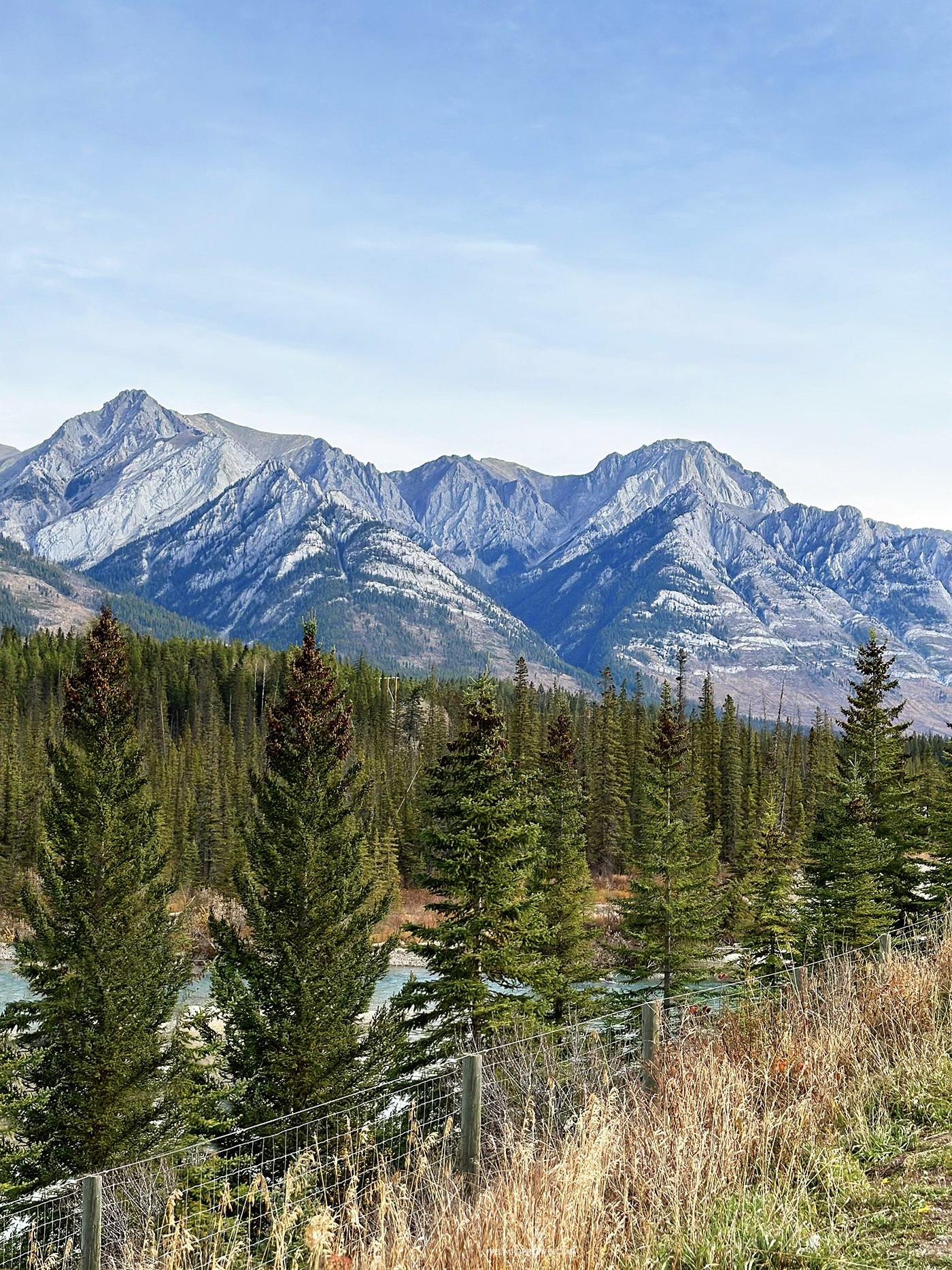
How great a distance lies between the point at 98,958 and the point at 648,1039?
19.5 m

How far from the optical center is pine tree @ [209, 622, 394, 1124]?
909 inches

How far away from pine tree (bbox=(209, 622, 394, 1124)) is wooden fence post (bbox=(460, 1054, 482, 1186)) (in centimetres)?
1440

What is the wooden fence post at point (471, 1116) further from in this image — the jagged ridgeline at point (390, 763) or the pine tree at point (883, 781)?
the jagged ridgeline at point (390, 763)

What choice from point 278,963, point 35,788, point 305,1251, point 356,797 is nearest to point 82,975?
point 278,963

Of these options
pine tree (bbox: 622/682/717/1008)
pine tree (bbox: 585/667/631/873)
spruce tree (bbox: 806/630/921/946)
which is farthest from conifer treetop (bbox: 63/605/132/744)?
pine tree (bbox: 585/667/631/873)

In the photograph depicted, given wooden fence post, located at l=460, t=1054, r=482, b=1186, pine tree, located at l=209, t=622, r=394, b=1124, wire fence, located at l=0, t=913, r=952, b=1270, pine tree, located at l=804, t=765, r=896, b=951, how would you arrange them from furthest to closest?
pine tree, located at l=804, t=765, r=896, b=951, pine tree, located at l=209, t=622, r=394, b=1124, wooden fence post, located at l=460, t=1054, r=482, b=1186, wire fence, located at l=0, t=913, r=952, b=1270

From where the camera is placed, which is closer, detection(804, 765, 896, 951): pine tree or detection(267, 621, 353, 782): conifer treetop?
detection(267, 621, 353, 782): conifer treetop

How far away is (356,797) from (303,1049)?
22.3ft

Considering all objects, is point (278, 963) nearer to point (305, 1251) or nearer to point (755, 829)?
point (305, 1251)

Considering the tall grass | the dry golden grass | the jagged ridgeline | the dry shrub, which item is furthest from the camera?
the jagged ridgeline

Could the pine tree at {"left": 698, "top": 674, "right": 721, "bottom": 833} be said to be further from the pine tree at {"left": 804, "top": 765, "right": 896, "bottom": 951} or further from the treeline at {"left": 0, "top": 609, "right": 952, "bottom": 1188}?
the treeline at {"left": 0, "top": 609, "right": 952, "bottom": 1188}

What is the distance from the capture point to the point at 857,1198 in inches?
258

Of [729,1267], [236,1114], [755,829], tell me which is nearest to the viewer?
[729,1267]

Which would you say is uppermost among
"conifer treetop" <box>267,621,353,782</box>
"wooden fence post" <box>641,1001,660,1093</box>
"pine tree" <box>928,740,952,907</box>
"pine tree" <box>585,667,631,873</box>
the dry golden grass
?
"conifer treetop" <box>267,621,353,782</box>
